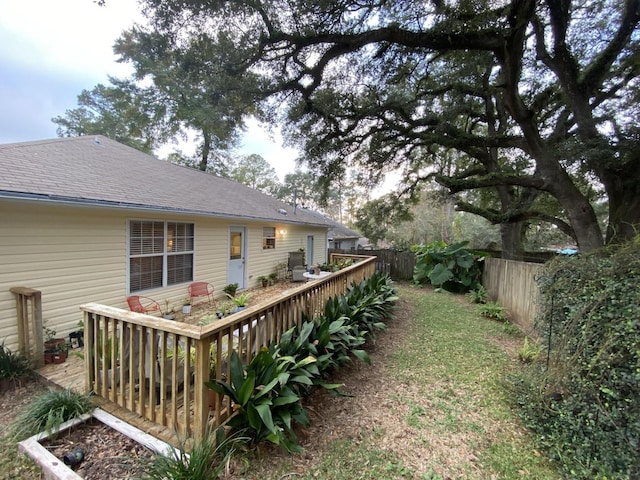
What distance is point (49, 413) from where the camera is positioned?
2.30 m

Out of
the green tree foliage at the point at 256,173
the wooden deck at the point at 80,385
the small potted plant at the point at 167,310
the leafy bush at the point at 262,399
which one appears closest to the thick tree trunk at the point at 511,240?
the leafy bush at the point at 262,399

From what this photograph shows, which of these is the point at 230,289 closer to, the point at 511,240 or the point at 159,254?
the point at 159,254

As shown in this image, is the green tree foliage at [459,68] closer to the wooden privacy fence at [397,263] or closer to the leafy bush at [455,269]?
Answer: the leafy bush at [455,269]

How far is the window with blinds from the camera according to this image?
211 inches

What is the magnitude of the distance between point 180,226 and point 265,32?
4654 mm

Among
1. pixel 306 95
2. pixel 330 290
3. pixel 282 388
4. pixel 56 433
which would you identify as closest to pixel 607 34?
pixel 306 95

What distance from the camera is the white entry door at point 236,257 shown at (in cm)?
809

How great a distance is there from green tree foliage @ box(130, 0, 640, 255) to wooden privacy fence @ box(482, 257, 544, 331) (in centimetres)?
156

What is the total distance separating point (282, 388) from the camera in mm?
2322

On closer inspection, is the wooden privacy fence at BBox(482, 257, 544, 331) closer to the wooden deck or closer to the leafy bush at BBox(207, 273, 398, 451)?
the leafy bush at BBox(207, 273, 398, 451)

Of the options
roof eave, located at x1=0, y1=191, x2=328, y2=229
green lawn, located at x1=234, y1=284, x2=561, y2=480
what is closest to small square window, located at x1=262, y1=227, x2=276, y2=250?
roof eave, located at x1=0, y1=191, x2=328, y2=229

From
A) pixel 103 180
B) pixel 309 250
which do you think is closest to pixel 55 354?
pixel 103 180

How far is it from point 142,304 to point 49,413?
347 cm

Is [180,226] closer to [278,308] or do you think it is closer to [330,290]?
[330,290]
